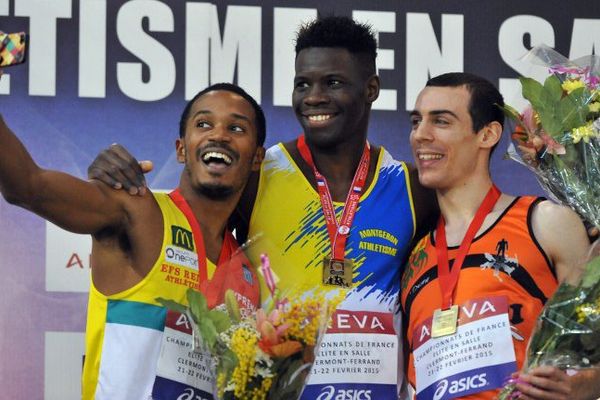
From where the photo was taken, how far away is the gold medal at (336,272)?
13.6 ft

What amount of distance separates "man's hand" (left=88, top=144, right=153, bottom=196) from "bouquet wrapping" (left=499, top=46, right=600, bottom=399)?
3.67 feet

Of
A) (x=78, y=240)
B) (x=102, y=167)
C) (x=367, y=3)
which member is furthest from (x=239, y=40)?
(x=102, y=167)

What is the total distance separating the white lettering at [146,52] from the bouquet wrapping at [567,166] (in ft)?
5.35

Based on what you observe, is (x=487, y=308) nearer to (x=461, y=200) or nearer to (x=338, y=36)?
(x=461, y=200)

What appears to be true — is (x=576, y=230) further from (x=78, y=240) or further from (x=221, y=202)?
(x=78, y=240)

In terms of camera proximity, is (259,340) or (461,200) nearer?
(259,340)

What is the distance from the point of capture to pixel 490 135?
426 centimetres

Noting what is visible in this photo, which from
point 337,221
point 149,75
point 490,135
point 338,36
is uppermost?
point 149,75

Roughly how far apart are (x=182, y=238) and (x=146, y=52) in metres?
1.36

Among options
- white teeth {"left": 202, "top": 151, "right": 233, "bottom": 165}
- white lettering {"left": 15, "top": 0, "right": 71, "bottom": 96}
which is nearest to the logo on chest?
white teeth {"left": 202, "top": 151, "right": 233, "bottom": 165}

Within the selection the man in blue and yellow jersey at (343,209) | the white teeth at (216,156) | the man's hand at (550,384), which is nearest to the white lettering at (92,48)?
the man in blue and yellow jersey at (343,209)

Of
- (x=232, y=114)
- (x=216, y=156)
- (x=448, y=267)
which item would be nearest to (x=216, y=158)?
(x=216, y=156)

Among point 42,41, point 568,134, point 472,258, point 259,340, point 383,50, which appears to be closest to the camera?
point 259,340

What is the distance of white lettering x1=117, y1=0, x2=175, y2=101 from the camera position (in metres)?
5.11
